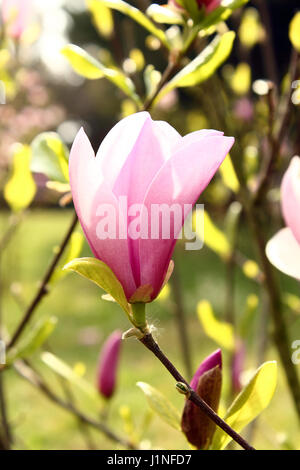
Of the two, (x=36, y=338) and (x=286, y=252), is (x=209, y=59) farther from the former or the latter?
(x=36, y=338)

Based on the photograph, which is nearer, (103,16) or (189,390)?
(189,390)

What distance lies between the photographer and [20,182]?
2.20 feet

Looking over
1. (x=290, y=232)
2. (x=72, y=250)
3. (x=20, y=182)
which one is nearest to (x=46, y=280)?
(x=72, y=250)

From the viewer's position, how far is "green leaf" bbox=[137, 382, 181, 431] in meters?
0.42

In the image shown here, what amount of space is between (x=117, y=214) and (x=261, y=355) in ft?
1.83

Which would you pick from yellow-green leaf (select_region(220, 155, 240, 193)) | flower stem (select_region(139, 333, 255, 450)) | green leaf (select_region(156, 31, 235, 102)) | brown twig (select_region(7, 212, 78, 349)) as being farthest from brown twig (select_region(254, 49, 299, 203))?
flower stem (select_region(139, 333, 255, 450))

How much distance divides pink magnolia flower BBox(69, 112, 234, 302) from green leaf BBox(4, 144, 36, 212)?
0.34 meters

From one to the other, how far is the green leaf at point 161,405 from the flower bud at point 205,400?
0.02m

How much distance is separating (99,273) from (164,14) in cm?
25

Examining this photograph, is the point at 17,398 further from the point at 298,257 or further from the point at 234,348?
the point at 298,257

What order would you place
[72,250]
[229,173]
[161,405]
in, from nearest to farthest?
[161,405] → [72,250] → [229,173]

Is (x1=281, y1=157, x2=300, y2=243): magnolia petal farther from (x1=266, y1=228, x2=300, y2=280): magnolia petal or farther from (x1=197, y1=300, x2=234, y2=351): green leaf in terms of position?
(x1=197, y1=300, x2=234, y2=351): green leaf

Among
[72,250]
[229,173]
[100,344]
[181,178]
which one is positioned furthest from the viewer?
[100,344]
